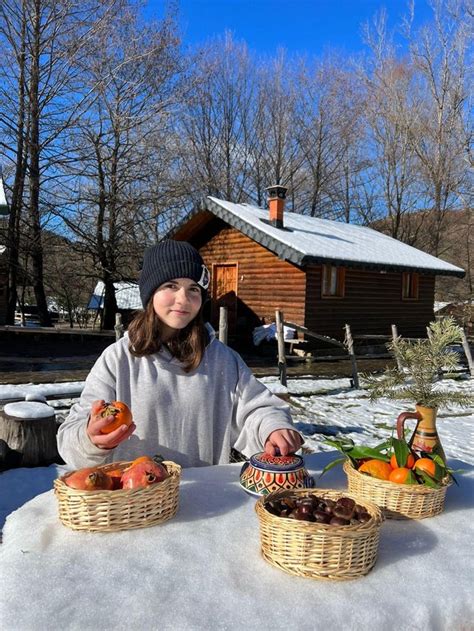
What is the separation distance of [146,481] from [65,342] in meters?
15.2

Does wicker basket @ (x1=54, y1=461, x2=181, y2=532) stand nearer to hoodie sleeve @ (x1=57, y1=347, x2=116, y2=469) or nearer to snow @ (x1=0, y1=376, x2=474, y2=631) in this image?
snow @ (x1=0, y1=376, x2=474, y2=631)

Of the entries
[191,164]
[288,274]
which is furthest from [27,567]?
[191,164]

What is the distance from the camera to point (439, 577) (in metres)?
1.31

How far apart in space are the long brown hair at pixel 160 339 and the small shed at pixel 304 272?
11.4 meters

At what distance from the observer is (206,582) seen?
4.06 ft

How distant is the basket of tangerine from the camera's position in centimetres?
166

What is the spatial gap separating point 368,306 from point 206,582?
53.2 ft

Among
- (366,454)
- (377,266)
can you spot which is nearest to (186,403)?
(366,454)

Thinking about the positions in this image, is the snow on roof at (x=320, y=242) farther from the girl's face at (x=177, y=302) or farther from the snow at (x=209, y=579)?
the snow at (x=209, y=579)

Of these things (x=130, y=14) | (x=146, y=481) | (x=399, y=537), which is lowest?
(x=399, y=537)

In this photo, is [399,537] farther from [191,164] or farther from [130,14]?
[191,164]

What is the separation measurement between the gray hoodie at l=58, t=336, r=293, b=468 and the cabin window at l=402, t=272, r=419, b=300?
1707 cm

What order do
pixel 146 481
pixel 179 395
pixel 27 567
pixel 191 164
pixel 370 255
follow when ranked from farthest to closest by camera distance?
pixel 191 164 < pixel 370 255 < pixel 179 395 < pixel 146 481 < pixel 27 567

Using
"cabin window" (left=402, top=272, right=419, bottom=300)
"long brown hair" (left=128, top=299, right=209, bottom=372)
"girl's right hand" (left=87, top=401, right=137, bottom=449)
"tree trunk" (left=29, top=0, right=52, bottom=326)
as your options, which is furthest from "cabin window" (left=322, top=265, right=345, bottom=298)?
"girl's right hand" (left=87, top=401, right=137, bottom=449)
